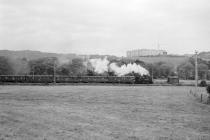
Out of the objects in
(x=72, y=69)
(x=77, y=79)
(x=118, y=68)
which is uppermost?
(x=72, y=69)

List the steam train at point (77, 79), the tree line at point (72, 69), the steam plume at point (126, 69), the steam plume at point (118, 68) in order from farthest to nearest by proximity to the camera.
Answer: the tree line at point (72, 69) < the steam plume at point (118, 68) < the steam plume at point (126, 69) < the steam train at point (77, 79)

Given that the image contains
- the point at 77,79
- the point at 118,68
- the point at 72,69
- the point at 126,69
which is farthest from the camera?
the point at 72,69

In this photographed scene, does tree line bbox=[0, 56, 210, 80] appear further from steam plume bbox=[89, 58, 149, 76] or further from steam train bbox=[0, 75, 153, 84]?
steam train bbox=[0, 75, 153, 84]

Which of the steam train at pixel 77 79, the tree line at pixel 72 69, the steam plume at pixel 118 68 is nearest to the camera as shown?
the steam train at pixel 77 79

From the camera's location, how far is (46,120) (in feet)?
43.8

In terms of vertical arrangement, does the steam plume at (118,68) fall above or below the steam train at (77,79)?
above

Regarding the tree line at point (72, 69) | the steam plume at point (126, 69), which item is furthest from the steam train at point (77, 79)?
the tree line at point (72, 69)

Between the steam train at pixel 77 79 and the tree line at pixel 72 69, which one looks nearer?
the steam train at pixel 77 79

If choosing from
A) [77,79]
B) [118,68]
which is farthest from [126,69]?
[77,79]

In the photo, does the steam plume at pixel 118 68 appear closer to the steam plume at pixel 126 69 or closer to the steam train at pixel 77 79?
the steam plume at pixel 126 69

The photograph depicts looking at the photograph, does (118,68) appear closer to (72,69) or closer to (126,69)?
(126,69)

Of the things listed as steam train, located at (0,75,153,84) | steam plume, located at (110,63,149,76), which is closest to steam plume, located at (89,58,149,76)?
steam plume, located at (110,63,149,76)

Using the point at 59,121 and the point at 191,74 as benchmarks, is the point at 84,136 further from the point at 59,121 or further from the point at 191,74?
the point at 191,74

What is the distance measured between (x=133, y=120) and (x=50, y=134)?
17.1 ft
